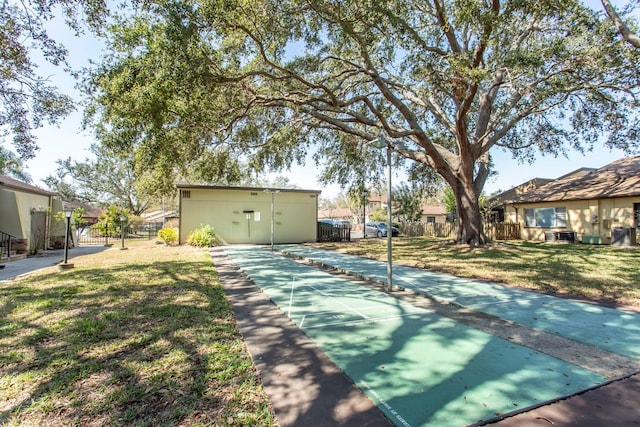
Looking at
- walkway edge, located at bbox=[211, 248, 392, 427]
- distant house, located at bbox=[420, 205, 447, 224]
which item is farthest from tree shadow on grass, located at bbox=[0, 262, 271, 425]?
distant house, located at bbox=[420, 205, 447, 224]

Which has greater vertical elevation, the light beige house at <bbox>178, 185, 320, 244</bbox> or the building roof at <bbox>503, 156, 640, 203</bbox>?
the building roof at <bbox>503, 156, 640, 203</bbox>

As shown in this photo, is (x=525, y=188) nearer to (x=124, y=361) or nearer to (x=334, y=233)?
(x=334, y=233)

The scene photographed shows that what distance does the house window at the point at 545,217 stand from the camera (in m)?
18.5

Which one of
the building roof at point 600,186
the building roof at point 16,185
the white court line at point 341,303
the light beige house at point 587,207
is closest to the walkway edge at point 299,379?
the white court line at point 341,303

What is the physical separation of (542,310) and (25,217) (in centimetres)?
1842

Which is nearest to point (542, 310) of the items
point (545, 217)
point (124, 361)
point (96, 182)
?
point (124, 361)

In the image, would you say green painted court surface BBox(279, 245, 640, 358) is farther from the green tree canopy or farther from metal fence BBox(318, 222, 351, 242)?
the green tree canopy

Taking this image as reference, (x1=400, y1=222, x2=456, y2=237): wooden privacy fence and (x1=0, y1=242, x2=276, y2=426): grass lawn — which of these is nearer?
(x1=0, y1=242, x2=276, y2=426): grass lawn

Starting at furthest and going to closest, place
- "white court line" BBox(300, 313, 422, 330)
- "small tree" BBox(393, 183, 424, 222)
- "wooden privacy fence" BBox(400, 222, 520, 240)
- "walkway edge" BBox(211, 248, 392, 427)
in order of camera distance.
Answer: "small tree" BBox(393, 183, 424, 222) → "wooden privacy fence" BBox(400, 222, 520, 240) → "white court line" BBox(300, 313, 422, 330) → "walkway edge" BBox(211, 248, 392, 427)

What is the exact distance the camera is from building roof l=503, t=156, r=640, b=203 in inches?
625

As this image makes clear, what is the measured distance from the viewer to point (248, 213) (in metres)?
19.1

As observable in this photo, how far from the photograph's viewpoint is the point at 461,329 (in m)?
4.36

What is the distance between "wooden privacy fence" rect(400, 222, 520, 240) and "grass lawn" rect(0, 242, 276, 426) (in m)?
19.7

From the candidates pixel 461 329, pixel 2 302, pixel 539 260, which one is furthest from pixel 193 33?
pixel 539 260
